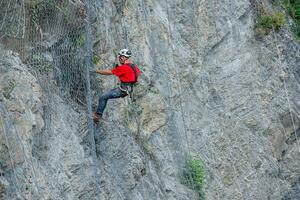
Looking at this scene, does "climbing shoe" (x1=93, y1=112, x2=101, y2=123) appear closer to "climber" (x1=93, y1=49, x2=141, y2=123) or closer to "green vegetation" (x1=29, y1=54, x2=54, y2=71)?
"climber" (x1=93, y1=49, x2=141, y2=123)

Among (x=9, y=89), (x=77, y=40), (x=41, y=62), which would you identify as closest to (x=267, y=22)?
(x=77, y=40)

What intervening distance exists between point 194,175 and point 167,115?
1245mm

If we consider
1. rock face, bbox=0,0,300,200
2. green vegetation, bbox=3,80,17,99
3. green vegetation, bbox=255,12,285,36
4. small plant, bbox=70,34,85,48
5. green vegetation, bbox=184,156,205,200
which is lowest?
green vegetation, bbox=184,156,205,200

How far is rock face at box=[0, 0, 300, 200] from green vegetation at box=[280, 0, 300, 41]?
1.87ft

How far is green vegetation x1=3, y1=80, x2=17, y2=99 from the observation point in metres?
8.85

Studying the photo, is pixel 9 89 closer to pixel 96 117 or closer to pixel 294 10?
pixel 96 117

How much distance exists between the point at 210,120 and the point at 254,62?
1.87 meters

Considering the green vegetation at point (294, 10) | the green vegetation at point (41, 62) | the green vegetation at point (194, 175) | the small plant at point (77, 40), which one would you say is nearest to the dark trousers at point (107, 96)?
the small plant at point (77, 40)

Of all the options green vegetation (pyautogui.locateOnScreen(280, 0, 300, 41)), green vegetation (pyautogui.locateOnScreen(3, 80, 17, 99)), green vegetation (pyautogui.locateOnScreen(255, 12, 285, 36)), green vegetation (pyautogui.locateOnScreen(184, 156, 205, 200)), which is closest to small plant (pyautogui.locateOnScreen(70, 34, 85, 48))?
green vegetation (pyautogui.locateOnScreen(3, 80, 17, 99))

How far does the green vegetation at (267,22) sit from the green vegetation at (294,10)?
117 cm

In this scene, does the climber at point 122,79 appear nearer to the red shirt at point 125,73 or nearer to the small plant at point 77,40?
the red shirt at point 125,73

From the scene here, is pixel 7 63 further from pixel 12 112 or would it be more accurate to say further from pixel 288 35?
pixel 288 35

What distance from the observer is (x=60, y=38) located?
33.9 ft

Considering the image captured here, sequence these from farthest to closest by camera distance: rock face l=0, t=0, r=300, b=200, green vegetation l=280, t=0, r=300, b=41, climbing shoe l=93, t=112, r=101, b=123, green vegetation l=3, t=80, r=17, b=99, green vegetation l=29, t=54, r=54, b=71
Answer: green vegetation l=280, t=0, r=300, b=41, climbing shoe l=93, t=112, r=101, b=123, green vegetation l=29, t=54, r=54, b=71, rock face l=0, t=0, r=300, b=200, green vegetation l=3, t=80, r=17, b=99
